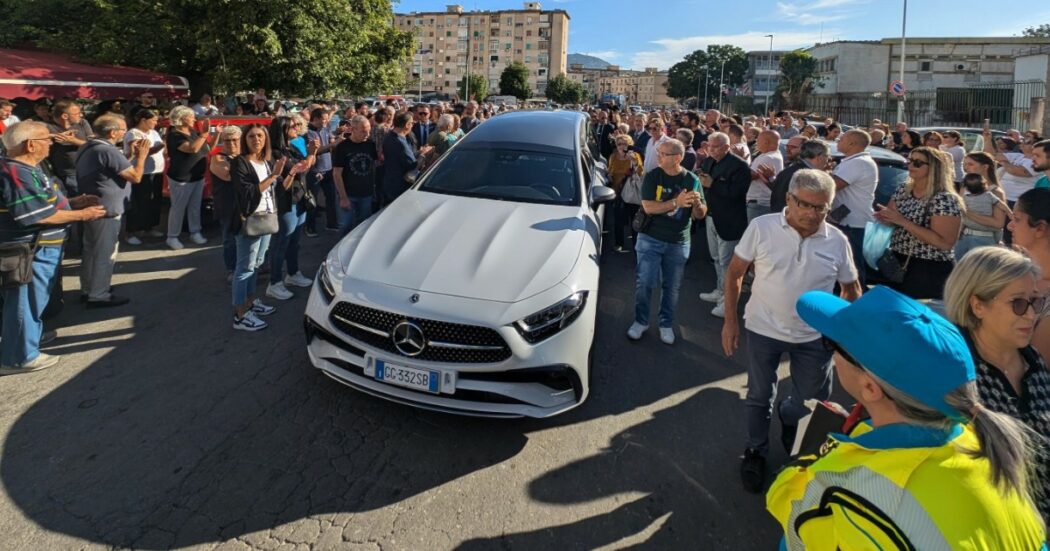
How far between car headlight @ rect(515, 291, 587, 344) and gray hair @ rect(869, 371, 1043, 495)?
2.09 m

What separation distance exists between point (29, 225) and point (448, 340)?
3.07m

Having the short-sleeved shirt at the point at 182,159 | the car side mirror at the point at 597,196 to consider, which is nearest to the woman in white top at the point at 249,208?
the car side mirror at the point at 597,196

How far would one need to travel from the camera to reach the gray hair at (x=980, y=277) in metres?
1.89

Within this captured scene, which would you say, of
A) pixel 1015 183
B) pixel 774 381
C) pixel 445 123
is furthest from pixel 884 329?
pixel 1015 183

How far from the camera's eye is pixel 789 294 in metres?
3.09

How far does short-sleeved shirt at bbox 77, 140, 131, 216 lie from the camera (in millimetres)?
5055

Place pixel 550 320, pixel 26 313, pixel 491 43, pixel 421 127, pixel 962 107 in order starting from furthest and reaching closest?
1. pixel 491 43
2. pixel 962 107
3. pixel 421 127
4. pixel 26 313
5. pixel 550 320

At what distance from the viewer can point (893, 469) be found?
3.80 feet

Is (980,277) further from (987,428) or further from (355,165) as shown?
(355,165)

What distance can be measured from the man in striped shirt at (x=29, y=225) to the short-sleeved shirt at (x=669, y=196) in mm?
4371

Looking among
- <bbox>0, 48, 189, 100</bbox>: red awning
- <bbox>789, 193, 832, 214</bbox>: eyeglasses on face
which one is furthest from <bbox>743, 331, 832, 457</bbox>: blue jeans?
<bbox>0, 48, 189, 100</bbox>: red awning

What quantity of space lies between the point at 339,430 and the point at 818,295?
2865mm

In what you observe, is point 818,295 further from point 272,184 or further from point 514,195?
point 272,184

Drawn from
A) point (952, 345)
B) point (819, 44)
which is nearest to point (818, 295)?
point (952, 345)
